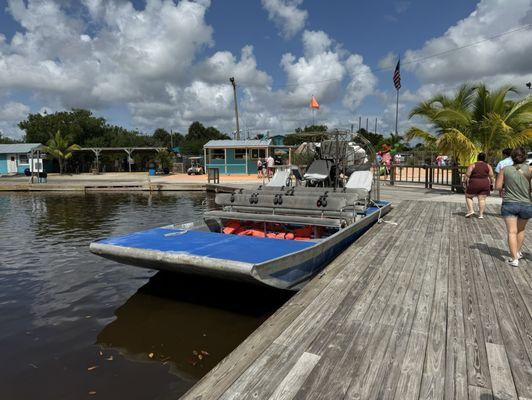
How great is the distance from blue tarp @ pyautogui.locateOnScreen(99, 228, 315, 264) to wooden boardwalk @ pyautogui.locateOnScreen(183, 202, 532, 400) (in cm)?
74

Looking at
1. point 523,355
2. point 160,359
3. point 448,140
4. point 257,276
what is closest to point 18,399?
point 160,359

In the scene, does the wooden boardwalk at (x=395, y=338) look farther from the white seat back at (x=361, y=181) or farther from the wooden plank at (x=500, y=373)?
the white seat back at (x=361, y=181)

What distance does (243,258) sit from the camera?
203 inches

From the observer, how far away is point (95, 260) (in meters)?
8.59

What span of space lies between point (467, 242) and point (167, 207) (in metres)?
12.9

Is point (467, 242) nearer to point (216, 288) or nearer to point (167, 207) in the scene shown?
point (216, 288)

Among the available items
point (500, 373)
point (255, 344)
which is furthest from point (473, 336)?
point (255, 344)

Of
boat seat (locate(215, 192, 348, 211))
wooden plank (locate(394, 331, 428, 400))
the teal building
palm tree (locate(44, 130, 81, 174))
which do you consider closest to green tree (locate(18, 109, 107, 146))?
palm tree (locate(44, 130, 81, 174))

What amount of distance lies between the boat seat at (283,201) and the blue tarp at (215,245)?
1442 mm

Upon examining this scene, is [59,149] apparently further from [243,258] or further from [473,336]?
[473,336]

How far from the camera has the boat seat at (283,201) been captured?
7230 millimetres

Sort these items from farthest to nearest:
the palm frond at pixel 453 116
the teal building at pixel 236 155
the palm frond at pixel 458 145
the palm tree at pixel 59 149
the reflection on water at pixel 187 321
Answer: the palm tree at pixel 59 149
the teal building at pixel 236 155
the palm frond at pixel 453 116
the palm frond at pixel 458 145
the reflection on water at pixel 187 321

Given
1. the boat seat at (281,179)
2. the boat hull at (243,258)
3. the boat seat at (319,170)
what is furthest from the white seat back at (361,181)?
the boat hull at (243,258)

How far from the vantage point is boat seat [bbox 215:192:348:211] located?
7.23 meters
